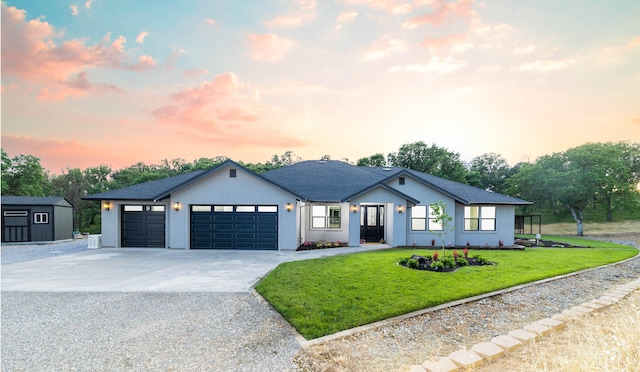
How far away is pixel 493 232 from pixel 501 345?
13.2m

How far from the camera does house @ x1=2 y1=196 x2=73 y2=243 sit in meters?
16.6

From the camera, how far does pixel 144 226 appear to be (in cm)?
1409

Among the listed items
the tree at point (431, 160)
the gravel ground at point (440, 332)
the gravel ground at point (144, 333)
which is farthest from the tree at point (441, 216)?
the tree at point (431, 160)

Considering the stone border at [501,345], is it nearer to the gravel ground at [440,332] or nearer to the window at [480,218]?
the gravel ground at [440,332]

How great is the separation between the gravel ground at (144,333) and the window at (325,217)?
9166 mm

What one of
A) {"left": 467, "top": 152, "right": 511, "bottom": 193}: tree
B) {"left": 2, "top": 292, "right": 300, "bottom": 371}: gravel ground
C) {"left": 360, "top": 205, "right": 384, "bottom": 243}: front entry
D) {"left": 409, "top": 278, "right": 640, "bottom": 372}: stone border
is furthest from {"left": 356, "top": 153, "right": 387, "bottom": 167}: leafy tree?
{"left": 2, "top": 292, "right": 300, "bottom": 371}: gravel ground

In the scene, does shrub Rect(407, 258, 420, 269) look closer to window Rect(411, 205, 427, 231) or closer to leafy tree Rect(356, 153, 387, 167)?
window Rect(411, 205, 427, 231)

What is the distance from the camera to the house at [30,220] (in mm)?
16562

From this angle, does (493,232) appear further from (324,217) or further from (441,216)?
(324,217)

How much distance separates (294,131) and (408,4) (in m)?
11.3

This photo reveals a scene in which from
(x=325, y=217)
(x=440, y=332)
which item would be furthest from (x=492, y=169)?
(x=440, y=332)

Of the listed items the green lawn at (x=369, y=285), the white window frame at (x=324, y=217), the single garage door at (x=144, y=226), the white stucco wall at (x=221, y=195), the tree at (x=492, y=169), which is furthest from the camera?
the tree at (x=492, y=169)

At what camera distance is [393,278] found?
7.54 metres

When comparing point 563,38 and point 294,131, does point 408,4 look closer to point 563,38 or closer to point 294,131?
point 563,38
